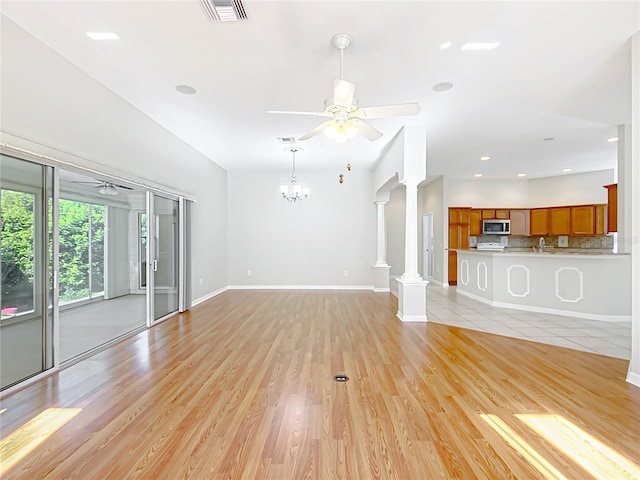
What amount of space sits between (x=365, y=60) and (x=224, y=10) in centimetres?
138

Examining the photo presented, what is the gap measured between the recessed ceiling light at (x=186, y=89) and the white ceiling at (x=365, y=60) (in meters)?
0.07

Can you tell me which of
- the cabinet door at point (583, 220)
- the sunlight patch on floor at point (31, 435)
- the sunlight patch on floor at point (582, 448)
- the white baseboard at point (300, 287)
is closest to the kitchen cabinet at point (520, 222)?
the cabinet door at point (583, 220)

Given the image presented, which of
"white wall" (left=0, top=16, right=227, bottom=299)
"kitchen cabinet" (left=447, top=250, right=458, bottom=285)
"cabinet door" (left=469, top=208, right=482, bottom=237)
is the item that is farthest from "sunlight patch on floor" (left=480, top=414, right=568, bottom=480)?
"cabinet door" (left=469, top=208, right=482, bottom=237)

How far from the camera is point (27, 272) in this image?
308 centimetres

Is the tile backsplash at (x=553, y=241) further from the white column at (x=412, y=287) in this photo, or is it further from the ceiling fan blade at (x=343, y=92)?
the ceiling fan blade at (x=343, y=92)

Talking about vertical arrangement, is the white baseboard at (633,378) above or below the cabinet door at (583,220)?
below

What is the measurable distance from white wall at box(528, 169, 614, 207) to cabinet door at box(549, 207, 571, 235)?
0.25 metres

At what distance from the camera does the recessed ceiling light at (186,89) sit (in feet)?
12.3

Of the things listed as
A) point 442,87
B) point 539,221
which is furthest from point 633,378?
point 539,221

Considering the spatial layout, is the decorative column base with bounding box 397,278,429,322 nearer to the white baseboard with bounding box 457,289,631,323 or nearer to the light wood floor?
the light wood floor

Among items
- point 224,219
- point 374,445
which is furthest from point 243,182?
point 374,445

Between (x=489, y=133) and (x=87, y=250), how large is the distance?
8155 mm

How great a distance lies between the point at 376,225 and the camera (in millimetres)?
8492

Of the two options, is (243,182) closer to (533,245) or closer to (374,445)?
(374,445)
